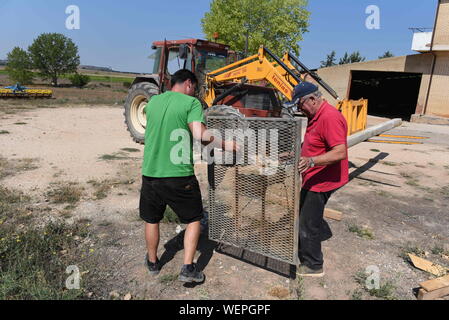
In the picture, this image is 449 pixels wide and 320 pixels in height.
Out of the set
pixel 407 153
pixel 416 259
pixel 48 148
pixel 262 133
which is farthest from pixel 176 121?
pixel 407 153

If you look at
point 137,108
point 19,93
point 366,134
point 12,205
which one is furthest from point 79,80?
point 366,134

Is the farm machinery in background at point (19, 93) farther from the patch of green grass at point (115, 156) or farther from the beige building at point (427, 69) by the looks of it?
the beige building at point (427, 69)

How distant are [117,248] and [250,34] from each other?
17872mm

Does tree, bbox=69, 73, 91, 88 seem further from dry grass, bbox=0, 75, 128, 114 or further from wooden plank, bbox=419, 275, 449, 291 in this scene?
wooden plank, bbox=419, 275, 449, 291

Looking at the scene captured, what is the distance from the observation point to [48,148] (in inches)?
292

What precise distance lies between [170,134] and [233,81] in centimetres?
564

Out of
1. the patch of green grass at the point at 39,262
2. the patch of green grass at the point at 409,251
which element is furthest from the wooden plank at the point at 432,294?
the patch of green grass at the point at 39,262

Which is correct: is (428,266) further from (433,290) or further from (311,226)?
(311,226)

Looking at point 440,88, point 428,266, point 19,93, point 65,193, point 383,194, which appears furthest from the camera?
point 19,93

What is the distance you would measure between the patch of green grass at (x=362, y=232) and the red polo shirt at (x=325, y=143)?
1373 millimetres

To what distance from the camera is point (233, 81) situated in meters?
7.91

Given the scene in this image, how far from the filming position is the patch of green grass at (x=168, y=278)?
2.81 metres
